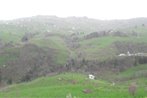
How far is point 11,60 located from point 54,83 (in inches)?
3527

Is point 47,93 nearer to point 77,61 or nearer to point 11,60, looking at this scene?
point 77,61

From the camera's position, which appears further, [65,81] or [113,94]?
[65,81]

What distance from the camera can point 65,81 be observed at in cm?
11519

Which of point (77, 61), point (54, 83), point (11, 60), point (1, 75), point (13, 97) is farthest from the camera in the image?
point (11, 60)

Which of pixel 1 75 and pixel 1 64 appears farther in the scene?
pixel 1 64

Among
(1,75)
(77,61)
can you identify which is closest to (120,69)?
(77,61)

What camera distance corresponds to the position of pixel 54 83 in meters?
114

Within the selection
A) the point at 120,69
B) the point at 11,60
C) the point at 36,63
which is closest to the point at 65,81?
the point at 120,69

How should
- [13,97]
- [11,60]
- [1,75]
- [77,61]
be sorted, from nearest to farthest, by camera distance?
[13,97]
[1,75]
[77,61]
[11,60]

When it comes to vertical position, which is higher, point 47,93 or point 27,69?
point 47,93

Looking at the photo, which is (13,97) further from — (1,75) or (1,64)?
(1,64)

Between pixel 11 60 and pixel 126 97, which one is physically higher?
pixel 126 97

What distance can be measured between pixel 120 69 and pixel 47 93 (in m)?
84.6

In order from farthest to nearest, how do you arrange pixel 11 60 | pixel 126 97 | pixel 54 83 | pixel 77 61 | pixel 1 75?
pixel 11 60
pixel 77 61
pixel 1 75
pixel 54 83
pixel 126 97
